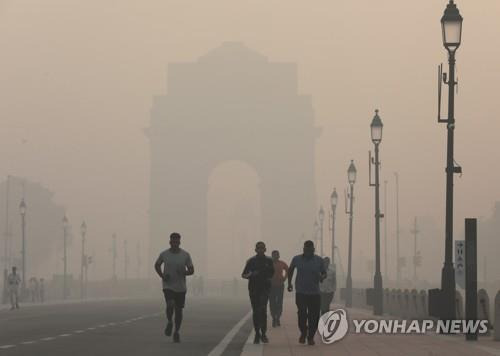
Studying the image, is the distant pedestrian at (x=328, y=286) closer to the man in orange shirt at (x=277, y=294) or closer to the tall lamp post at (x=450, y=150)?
the man in orange shirt at (x=277, y=294)

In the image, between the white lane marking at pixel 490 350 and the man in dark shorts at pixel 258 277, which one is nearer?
the white lane marking at pixel 490 350

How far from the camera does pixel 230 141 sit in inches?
6506

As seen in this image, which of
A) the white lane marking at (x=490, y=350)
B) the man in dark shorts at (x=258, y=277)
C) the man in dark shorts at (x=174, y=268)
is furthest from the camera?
the man in dark shorts at (x=258, y=277)

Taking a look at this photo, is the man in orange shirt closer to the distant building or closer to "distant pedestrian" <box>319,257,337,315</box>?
"distant pedestrian" <box>319,257,337,315</box>

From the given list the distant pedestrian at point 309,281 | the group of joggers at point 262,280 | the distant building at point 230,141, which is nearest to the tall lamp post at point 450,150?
the group of joggers at point 262,280

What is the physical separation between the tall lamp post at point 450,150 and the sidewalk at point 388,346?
1525 millimetres

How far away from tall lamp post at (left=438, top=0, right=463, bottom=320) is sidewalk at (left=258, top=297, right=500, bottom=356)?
152 centimetres

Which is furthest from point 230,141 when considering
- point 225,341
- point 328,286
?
point 225,341

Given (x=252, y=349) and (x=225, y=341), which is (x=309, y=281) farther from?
(x=225, y=341)

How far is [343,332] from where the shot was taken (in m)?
28.9

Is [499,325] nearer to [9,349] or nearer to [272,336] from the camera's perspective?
[272,336]

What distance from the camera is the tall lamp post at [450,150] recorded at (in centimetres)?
3006

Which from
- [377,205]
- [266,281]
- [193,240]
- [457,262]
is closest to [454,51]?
[457,262]

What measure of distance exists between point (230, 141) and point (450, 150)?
5292 inches
